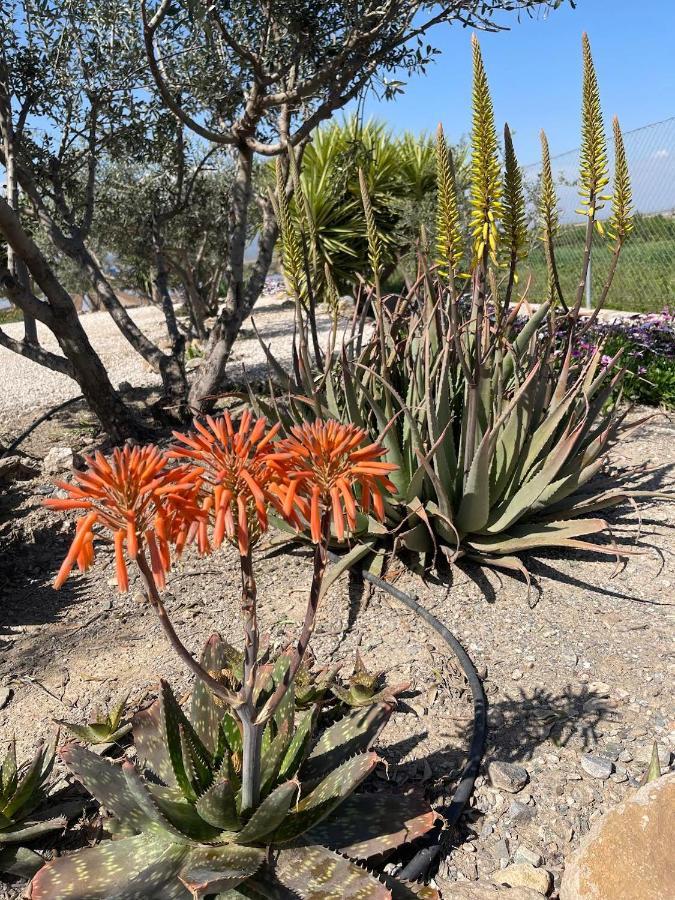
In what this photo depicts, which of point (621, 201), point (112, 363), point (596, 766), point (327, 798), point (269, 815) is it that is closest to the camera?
point (269, 815)

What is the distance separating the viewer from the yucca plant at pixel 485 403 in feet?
7.90

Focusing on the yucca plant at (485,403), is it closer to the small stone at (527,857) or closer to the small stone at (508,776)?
the small stone at (508,776)

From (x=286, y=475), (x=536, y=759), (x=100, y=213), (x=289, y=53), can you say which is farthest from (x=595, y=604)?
(x=100, y=213)

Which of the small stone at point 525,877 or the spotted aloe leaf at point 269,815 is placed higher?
the spotted aloe leaf at point 269,815

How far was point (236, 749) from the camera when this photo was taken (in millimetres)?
1656

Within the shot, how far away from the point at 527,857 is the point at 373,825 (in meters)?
0.40

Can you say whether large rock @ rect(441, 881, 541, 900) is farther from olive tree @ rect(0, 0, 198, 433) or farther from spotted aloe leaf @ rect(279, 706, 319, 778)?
olive tree @ rect(0, 0, 198, 433)

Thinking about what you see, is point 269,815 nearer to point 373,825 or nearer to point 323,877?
point 323,877

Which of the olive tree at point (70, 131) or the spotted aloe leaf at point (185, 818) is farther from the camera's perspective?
the olive tree at point (70, 131)

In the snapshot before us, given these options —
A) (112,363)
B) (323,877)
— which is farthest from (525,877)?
(112,363)

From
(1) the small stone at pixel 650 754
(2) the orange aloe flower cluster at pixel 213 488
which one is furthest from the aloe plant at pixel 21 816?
(1) the small stone at pixel 650 754

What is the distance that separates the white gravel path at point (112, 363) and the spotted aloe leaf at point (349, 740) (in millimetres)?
4447

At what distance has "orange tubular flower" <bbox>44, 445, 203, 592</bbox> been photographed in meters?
0.97

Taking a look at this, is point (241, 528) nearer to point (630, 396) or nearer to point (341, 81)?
point (341, 81)
